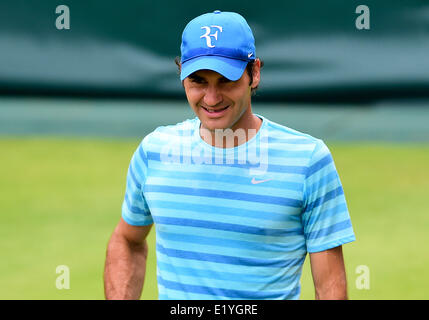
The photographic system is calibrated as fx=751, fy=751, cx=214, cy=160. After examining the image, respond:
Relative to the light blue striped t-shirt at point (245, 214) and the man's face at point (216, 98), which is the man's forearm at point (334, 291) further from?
the man's face at point (216, 98)

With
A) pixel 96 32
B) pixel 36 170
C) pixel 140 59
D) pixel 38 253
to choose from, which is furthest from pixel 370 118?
pixel 38 253

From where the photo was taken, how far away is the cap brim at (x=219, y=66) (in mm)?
2215

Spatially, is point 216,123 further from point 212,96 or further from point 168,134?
point 168,134

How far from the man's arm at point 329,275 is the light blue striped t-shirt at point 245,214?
34mm

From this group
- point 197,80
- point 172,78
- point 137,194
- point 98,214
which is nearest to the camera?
point 197,80

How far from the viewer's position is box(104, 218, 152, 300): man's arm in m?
2.46

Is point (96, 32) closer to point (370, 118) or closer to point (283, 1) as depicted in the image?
point (283, 1)

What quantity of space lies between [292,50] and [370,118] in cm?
124

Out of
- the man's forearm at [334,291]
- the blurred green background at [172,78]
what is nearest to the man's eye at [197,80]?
the man's forearm at [334,291]

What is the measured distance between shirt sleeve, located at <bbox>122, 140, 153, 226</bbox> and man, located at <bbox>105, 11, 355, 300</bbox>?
0.05 metres

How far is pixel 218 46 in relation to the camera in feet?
7.41

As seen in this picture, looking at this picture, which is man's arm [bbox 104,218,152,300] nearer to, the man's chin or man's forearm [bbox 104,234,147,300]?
man's forearm [bbox 104,234,147,300]

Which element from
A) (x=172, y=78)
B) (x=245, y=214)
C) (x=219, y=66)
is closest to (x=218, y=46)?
(x=219, y=66)

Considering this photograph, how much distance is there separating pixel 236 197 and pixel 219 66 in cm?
41
